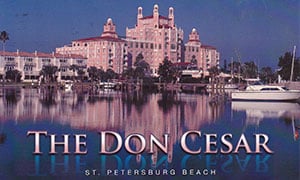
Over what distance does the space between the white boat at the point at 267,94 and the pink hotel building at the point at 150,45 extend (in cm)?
106

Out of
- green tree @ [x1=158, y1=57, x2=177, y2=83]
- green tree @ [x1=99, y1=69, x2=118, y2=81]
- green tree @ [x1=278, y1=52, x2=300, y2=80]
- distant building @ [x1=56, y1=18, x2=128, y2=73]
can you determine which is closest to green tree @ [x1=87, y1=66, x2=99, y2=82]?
green tree @ [x1=99, y1=69, x2=118, y2=81]

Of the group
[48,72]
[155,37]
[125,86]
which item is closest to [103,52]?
[155,37]

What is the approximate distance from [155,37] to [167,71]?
8.11m

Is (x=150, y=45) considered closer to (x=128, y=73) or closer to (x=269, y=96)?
(x=269, y=96)

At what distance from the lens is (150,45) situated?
1535 centimetres

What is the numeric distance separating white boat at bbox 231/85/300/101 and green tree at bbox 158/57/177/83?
15.3 ft

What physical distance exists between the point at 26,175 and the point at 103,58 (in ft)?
50.1

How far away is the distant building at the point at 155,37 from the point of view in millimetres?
11526

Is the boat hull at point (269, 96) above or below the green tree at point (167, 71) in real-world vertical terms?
below

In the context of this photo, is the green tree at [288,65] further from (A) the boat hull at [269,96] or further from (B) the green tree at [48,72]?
(B) the green tree at [48,72]

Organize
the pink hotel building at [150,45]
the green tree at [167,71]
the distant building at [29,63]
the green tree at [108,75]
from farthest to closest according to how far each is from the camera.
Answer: the distant building at [29,63] → the green tree at [108,75] → the green tree at [167,71] → the pink hotel building at [150,45]

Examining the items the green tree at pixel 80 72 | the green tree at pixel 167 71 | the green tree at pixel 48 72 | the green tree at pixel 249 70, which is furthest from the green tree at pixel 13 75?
the green tree at pixel 249 70

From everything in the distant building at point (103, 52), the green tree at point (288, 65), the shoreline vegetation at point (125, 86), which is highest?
the distant building at point (103, 52)

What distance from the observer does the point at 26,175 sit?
407 centimetres
